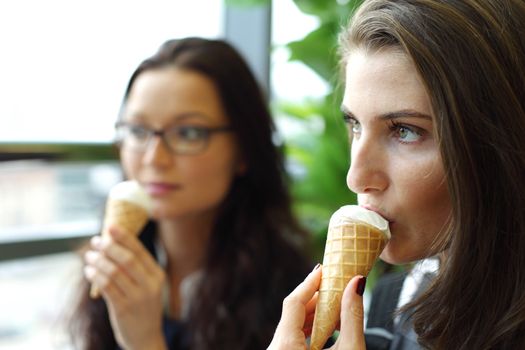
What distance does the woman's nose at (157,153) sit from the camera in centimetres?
168

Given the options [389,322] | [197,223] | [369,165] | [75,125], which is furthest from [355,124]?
[75,125]

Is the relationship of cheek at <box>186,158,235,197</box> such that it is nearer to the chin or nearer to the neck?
the neck

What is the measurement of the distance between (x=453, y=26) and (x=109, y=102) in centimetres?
207

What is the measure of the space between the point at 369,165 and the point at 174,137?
0.91 metres

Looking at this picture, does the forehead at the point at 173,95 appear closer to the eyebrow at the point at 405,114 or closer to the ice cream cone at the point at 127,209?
the ice cream cone at the point at 127,209

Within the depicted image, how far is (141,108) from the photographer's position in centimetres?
171

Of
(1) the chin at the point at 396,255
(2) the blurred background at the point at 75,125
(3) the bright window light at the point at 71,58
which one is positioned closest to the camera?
(1) the chin at the point at 396,255

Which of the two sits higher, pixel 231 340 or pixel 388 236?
pixel 388 236

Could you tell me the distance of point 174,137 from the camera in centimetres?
172

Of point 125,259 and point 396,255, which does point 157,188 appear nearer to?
point 125,259

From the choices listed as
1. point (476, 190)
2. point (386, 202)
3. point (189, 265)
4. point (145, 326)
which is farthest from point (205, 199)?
point (476, 190)

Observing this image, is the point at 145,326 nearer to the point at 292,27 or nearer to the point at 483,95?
the point at 483,95

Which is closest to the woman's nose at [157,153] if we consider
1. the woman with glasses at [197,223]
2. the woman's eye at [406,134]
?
the woman with glasses at [197,223]

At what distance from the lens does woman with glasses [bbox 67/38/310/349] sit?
5.16ft
